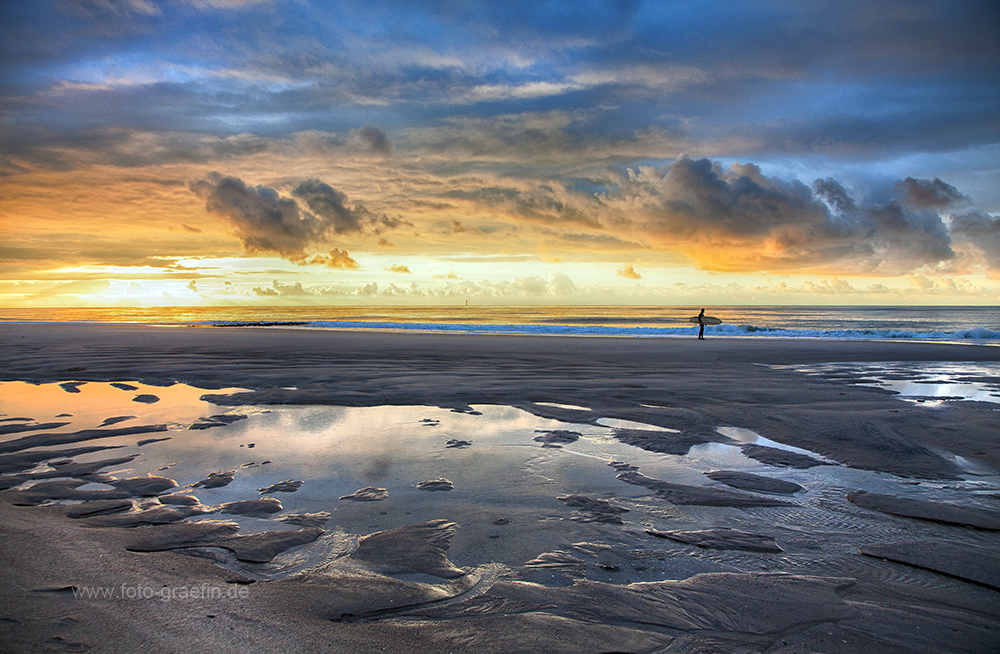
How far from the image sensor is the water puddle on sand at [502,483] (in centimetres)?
339

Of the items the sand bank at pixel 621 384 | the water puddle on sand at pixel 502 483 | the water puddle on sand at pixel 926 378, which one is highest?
the water puddle on sand at pixel 926 378

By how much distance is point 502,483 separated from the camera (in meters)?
4.74

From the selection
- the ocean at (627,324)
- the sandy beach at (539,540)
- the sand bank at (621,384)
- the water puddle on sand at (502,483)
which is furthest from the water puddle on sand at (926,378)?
the ocean at (627,324)

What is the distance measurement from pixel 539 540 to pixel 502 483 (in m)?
1.21

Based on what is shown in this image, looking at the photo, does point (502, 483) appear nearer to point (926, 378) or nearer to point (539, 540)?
point (539, 540)

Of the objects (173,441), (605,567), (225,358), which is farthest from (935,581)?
(225,358)

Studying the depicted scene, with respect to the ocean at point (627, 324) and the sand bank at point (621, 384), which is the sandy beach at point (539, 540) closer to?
the sand bank at point (621, 384)

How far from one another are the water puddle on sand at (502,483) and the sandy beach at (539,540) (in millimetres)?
31

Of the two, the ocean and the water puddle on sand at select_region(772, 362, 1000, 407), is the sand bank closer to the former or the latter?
the water puddle on sand at select_region(772, 362, 1000, 407)

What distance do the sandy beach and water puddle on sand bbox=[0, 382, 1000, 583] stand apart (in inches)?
1.2

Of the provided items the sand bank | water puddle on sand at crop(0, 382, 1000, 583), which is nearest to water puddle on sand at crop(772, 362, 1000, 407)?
the sand bank

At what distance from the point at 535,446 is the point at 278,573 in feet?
11.4

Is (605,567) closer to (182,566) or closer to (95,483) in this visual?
(182,566)

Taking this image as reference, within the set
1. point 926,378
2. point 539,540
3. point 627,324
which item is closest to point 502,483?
point 539,540
